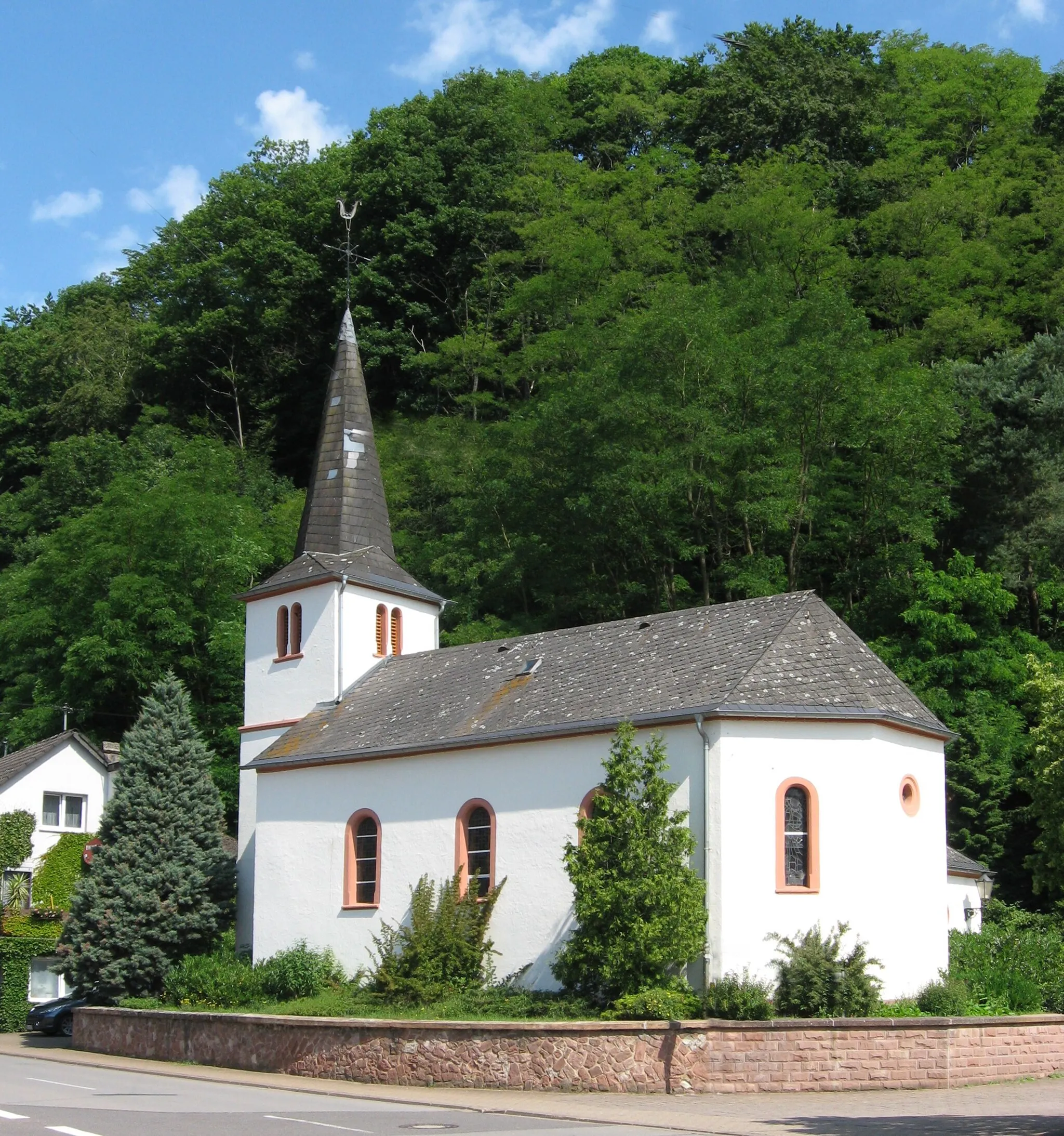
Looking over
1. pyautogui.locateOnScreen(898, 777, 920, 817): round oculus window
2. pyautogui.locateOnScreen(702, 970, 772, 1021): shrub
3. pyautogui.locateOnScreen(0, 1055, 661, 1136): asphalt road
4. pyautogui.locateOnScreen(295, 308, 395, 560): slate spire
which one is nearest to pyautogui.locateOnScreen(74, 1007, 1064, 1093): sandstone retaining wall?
pyautogui.locateOnScreen(702, 970, 772, 1021): shrub

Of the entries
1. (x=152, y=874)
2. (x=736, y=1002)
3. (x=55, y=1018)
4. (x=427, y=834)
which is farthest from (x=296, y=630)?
(x=736, y=1002)

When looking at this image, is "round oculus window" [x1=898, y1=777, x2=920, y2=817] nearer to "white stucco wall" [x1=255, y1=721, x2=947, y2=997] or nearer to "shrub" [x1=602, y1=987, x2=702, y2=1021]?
"white stucco wall" [x1=255, y1=721, x2=947, y2=997]

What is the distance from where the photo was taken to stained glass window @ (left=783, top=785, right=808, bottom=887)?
2294 centimetres

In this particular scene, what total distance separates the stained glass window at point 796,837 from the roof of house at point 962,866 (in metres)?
9.42

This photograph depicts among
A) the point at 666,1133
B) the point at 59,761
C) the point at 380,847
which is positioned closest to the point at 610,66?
the point at 59,761

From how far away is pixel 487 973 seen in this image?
25.1 metres

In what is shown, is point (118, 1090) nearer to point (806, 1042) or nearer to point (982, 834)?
point (806, 1042)

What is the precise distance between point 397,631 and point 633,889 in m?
13.7

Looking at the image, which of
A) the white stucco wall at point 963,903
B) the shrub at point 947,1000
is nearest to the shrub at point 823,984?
the shrub at point 947,1000

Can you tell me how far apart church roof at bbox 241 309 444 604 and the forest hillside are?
20.2ft

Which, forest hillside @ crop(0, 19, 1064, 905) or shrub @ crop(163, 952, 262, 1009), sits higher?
forest hillside @ crop(0, 19, 1064, 905)

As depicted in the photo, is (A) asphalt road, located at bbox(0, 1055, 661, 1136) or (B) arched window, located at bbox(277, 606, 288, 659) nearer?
(A) asphalt road, located at bbox(0, 1055, 661, 1136)

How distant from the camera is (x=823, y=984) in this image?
21.2m

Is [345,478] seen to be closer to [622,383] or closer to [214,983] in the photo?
[622,383]
